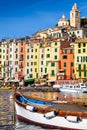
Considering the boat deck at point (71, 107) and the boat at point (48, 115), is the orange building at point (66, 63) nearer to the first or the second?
the boat at point (48, 115)

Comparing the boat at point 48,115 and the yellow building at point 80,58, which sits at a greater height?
the yellow building at point 80,58

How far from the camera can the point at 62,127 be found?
2433 cm

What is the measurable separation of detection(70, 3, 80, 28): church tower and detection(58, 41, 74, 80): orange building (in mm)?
47903

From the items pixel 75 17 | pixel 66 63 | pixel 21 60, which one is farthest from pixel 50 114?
pixel 75 17

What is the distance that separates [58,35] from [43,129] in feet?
292

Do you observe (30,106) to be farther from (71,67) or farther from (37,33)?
Answer: (37,33)

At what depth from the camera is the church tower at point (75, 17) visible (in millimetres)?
138538

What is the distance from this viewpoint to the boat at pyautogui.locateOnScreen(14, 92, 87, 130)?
23.3 meters

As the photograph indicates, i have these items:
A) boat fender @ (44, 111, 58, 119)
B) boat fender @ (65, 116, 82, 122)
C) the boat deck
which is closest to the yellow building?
the boat deck

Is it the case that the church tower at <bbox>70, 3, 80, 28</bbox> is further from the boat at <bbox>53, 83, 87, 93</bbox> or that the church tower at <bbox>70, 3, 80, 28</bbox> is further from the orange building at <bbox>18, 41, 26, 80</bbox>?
the boat at <bbox>53, 83, 87, 93</bbox>

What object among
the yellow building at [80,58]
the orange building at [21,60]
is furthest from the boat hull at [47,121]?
the orange building at [21,60]

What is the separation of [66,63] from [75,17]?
53.6 metres

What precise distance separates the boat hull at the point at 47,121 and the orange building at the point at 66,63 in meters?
61.4

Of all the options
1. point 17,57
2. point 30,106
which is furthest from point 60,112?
point 17,57
